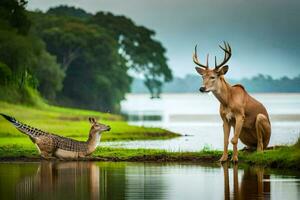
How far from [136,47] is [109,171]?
131 ft

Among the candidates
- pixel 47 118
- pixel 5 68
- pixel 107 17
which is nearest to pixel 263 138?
pixel 47 118

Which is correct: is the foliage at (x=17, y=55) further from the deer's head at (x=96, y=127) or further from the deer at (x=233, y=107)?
the deer at (x=233, y=107)

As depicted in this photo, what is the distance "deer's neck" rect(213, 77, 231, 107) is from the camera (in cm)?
2023

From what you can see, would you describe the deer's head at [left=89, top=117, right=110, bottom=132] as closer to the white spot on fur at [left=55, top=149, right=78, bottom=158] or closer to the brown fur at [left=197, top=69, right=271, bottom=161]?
the white spot on fur at [left=55, top=149, right=78, bottom=158]

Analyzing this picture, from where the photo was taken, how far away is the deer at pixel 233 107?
66.4 ft

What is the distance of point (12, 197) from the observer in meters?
14.0

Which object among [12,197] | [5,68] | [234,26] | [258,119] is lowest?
[12,197]

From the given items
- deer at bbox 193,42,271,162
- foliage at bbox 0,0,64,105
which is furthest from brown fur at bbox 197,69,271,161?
foliage at bbox 0,0,64,105

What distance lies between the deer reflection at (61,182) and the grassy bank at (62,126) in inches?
218

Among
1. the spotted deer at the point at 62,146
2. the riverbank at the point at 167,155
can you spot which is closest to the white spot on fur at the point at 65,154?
the spotted deer at the point at 62,146

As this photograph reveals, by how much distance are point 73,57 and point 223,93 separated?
30223 millimetres

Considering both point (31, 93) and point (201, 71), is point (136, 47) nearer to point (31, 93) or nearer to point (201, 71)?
point (31, 93)

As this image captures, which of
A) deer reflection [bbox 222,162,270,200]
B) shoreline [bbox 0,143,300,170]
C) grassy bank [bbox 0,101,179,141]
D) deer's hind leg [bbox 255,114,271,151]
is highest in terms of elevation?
grassy bank [bbox 0,101,179,141]

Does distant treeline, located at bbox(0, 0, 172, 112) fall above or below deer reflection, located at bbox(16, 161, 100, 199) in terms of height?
above
